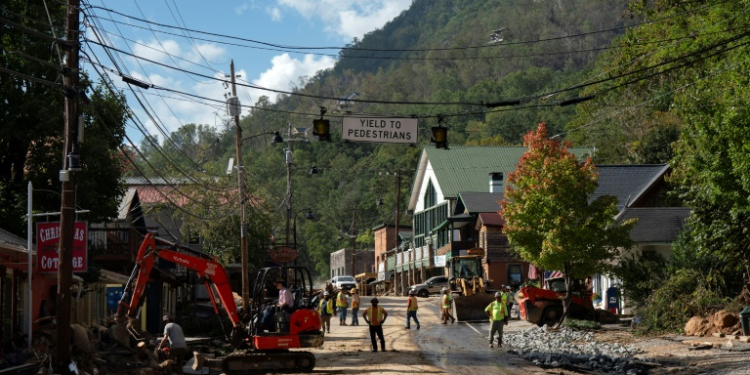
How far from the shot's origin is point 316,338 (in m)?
24.7

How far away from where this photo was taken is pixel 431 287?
6581 cm

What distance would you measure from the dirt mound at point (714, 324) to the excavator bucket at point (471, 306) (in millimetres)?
13609

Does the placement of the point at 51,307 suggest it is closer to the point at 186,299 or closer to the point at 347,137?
the point at 347,137

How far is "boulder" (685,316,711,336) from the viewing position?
30397 mm

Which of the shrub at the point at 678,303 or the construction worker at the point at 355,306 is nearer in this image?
the shrub at the point at 678,303

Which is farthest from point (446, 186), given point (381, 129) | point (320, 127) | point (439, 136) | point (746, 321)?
point (381, 129)

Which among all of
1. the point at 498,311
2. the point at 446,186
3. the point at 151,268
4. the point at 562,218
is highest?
the point at 446,186

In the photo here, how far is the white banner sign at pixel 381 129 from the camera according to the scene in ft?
74.4

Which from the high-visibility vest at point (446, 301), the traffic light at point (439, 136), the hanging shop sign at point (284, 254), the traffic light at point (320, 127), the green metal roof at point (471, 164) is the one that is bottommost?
the high-visibility vest at point (446, 301)

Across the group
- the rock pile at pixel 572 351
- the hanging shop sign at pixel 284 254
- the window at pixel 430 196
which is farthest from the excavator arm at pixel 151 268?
the window at pixel 430 196

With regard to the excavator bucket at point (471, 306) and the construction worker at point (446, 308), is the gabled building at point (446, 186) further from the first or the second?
the construction worker at point (446, 308)

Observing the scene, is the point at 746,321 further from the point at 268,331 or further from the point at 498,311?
the point at 268,331

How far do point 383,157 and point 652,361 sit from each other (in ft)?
333

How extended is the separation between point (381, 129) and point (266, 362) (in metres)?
6.93
